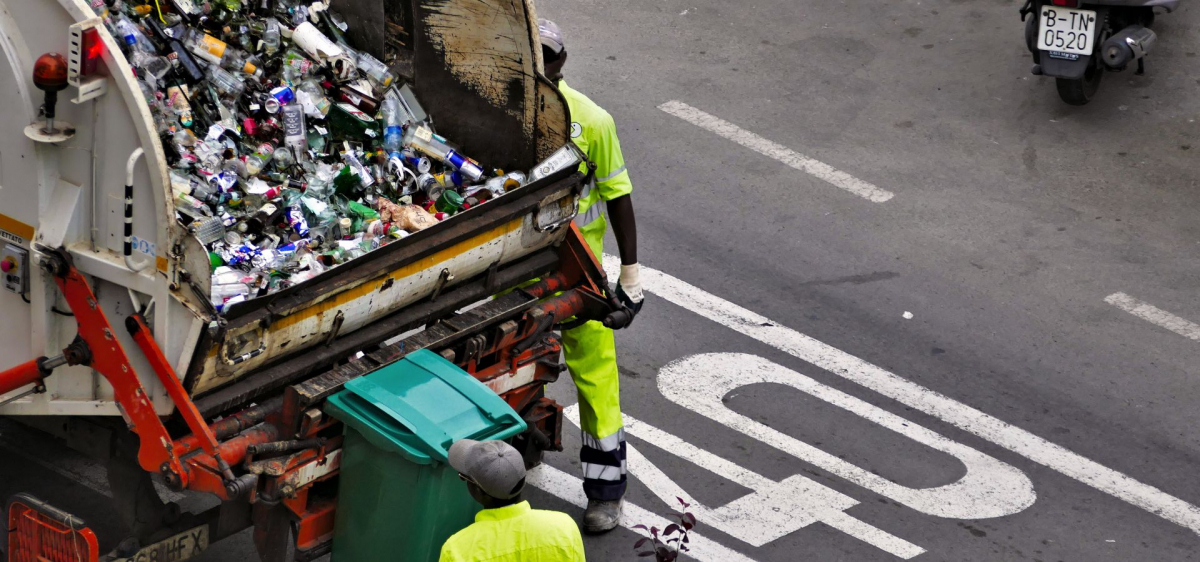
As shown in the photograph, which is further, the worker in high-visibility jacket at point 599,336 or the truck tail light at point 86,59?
the worker in high-visibility jacket at point 599,336

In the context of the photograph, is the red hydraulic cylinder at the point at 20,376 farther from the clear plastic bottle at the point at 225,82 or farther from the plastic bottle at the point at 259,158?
the clear plastic bottle at the point at 225,82

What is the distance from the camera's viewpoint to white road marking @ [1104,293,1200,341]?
7.49 m

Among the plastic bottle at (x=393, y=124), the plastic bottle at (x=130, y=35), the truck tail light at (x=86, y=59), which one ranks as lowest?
the plastic bottle at (x=393, y=124)

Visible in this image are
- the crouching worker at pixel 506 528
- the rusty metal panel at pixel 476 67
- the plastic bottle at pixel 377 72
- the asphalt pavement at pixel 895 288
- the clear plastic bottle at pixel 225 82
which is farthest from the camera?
the asphalt pavement at pixel 895 288

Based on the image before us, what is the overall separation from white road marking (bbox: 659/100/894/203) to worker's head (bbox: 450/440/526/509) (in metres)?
4.89

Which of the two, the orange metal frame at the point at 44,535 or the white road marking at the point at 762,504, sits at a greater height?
the orange metal frame at the point at 44,535

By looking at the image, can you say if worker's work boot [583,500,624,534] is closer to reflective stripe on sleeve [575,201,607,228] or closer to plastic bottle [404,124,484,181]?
reflective stripe on sleeve [575,201,607,228]

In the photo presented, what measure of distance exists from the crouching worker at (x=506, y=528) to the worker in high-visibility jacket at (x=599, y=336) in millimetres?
1802

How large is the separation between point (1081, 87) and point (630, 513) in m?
4.67

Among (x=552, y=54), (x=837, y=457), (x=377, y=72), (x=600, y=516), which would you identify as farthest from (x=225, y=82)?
(x=837, y=457)

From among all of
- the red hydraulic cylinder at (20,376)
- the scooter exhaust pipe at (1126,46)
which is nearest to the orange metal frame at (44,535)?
the red hydraulic cylinder at (20,376)

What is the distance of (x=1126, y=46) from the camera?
29.1 feet

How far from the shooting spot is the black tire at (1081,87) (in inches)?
363

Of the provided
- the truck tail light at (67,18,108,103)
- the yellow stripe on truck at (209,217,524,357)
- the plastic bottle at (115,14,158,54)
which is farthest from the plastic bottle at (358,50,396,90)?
the truck tail light at (67,18,108,103)
